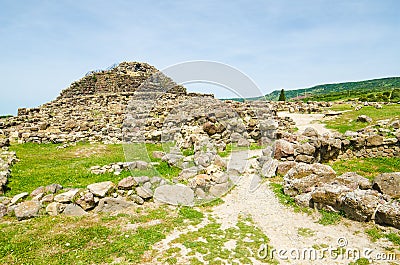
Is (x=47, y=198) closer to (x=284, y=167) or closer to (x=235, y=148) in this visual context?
(x=284, y=167)

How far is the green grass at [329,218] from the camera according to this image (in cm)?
757

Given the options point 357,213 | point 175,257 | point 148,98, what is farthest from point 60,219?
point 148,98

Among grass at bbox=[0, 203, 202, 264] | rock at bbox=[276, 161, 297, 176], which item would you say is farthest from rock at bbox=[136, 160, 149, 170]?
rock at bbox=[276, 161, 297, 176]

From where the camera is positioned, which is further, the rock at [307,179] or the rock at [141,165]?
the rock at [141,165]

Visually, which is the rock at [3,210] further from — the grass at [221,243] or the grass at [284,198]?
the grass at [284,198]

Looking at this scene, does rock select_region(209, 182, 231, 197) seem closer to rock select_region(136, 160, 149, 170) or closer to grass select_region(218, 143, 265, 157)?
rock select_region(136, 160, 149, 170)

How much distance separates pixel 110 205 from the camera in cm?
862

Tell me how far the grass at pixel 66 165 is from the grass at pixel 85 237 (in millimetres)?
2989

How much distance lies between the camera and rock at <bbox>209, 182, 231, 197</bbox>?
9.84 m

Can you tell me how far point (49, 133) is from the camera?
2053 centimetres

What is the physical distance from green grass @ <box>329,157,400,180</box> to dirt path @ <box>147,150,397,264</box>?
445 cm

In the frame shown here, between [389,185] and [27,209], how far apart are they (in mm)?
10564

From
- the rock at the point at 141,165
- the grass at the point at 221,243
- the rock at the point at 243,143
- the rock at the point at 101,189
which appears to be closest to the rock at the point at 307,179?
the grass at the point at 221,243

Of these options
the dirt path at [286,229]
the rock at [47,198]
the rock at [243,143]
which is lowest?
the dirt path at [286,229]
